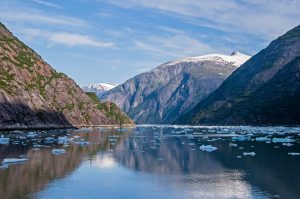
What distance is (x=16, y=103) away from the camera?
174m

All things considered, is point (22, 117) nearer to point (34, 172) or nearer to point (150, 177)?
point (34, 172)

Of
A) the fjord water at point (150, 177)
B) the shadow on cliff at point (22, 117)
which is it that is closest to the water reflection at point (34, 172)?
the fjord water at point (150, 177)

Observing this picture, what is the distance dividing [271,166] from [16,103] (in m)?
141

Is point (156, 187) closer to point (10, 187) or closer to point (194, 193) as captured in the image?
point (194, 193)

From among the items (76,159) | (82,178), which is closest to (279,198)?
(82,178)

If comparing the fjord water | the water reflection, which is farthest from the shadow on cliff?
the fjord water

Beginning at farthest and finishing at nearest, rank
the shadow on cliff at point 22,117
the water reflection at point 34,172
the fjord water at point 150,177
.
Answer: the shadow on cliff at point 22,117 → the water reflection at point 34,172 → the fjord water at point 150,177

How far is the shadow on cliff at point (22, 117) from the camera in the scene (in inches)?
6437

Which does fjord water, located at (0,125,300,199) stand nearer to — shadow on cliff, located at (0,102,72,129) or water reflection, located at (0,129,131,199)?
water reflection, located at (0,129,131,199)

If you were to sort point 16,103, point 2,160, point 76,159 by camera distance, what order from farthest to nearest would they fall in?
point 16,103 < point 76,159 < point 2,160

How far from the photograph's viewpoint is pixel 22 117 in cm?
17638

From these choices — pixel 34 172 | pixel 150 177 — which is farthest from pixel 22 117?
pixel 150 177

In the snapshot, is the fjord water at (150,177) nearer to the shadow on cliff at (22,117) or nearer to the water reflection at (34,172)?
the water reflection at (34,172)

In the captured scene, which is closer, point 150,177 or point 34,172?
point 150,177
